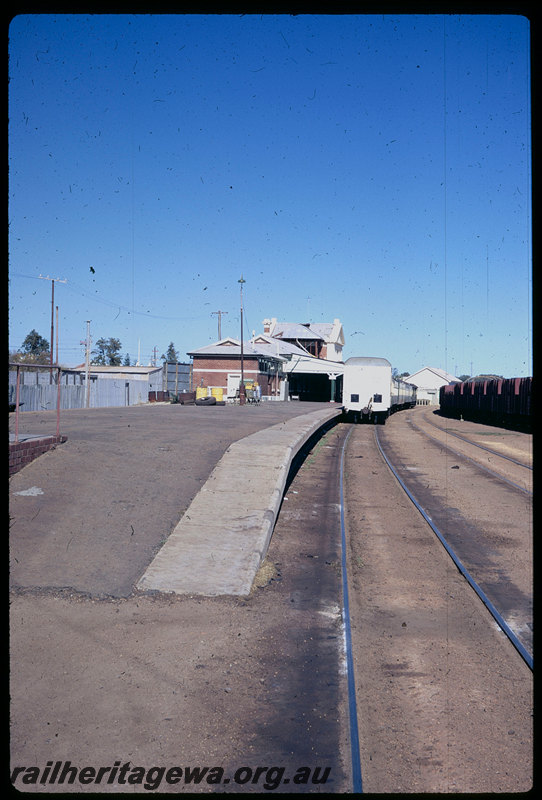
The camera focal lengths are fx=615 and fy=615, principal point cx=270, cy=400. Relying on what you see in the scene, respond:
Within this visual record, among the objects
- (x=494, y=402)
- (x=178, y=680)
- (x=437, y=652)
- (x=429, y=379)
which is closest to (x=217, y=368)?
(x=494, y=402)

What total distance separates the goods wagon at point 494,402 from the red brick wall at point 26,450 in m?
24.7

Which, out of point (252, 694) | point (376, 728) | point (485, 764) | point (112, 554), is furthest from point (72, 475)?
point (485, 764)

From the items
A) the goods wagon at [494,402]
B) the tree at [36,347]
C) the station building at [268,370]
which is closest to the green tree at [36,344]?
the tree at [36,347]

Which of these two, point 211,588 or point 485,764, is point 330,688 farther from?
point 211,588

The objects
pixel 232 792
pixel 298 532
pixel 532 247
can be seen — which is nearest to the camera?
pixel 532 247

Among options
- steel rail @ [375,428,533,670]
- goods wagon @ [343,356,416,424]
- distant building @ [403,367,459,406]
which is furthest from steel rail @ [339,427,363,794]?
distant building @ [403,367,459,406]

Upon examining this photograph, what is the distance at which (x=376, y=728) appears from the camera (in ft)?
12.9

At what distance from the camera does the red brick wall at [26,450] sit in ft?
31.0

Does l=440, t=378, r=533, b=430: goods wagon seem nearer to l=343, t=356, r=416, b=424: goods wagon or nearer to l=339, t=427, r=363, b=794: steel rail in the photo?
l=343, t=356, r=416, b=424: goods wagon

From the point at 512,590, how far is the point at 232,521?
11.7ft

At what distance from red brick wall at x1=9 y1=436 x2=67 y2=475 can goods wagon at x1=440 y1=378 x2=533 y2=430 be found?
2467 cm

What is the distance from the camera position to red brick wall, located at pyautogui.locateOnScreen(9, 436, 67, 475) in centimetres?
944

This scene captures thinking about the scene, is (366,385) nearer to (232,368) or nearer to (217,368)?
(232,368)
